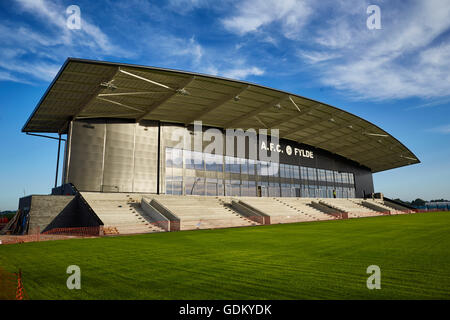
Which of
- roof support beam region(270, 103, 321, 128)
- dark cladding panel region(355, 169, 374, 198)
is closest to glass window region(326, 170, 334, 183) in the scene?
dark cladding panel region(355, 169, 374, 198)

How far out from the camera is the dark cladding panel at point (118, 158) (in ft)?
112

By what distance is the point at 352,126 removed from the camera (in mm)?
45625

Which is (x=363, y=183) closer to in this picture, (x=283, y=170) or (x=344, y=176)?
(x=344, y=176)

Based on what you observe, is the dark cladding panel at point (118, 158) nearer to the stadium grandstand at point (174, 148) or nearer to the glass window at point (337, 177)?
the stadium grandstand at point (174, 148)

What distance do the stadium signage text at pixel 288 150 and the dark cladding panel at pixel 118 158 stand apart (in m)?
22.7

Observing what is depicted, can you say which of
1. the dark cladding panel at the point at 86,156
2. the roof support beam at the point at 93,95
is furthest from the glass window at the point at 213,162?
the roof support beam at the point at 93,95

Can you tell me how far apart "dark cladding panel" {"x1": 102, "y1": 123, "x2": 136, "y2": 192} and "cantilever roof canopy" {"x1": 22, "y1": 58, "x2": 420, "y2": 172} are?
1.89 m

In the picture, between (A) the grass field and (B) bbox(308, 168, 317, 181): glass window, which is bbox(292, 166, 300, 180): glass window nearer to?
(B) bbox(308, 168, 317, 181): glass window

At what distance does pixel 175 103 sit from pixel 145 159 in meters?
8.69

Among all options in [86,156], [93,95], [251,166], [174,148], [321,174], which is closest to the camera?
[93,95]

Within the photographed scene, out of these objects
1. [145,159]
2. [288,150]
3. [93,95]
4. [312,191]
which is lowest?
[312,191]

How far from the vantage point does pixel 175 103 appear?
3350cm

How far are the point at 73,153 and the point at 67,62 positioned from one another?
13085 mm

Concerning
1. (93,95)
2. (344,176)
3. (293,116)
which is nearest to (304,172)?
(344,176)
